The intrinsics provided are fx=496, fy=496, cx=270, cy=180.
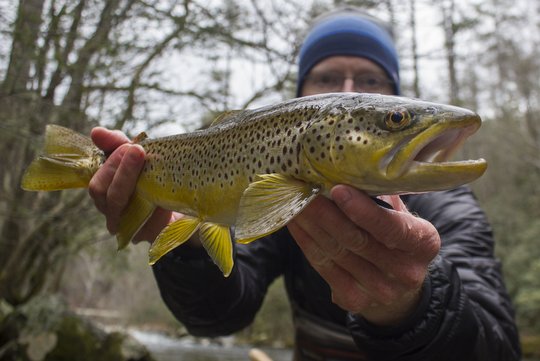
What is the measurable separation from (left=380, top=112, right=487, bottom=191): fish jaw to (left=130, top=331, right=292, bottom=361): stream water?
51.6ft

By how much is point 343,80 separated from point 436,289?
2.07m

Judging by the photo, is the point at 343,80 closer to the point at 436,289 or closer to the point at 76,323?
the point at 436,289

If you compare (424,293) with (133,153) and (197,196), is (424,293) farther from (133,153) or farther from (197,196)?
(133,153)

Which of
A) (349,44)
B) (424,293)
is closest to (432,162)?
(424,293)

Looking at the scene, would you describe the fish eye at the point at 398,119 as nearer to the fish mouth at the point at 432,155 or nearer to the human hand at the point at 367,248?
the fish mouth at the point at 432,155

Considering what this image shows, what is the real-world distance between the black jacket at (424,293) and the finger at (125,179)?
A: 423 millimetres

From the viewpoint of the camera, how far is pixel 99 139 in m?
2.53

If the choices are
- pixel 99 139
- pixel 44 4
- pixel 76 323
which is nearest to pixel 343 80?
pixel 99 139

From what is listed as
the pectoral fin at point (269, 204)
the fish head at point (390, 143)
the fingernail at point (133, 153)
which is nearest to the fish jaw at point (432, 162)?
the fish head at point (390, 143)

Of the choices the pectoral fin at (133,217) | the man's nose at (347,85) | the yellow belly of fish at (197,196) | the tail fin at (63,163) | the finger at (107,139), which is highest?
the man's nose at (347,85)

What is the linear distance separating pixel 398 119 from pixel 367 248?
1.58 ft

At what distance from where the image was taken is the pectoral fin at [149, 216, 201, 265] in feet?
7.14

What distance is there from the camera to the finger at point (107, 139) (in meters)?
2.51

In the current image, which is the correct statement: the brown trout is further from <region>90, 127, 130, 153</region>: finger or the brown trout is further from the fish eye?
<region>90, 127, 130, 153</region>: finger
